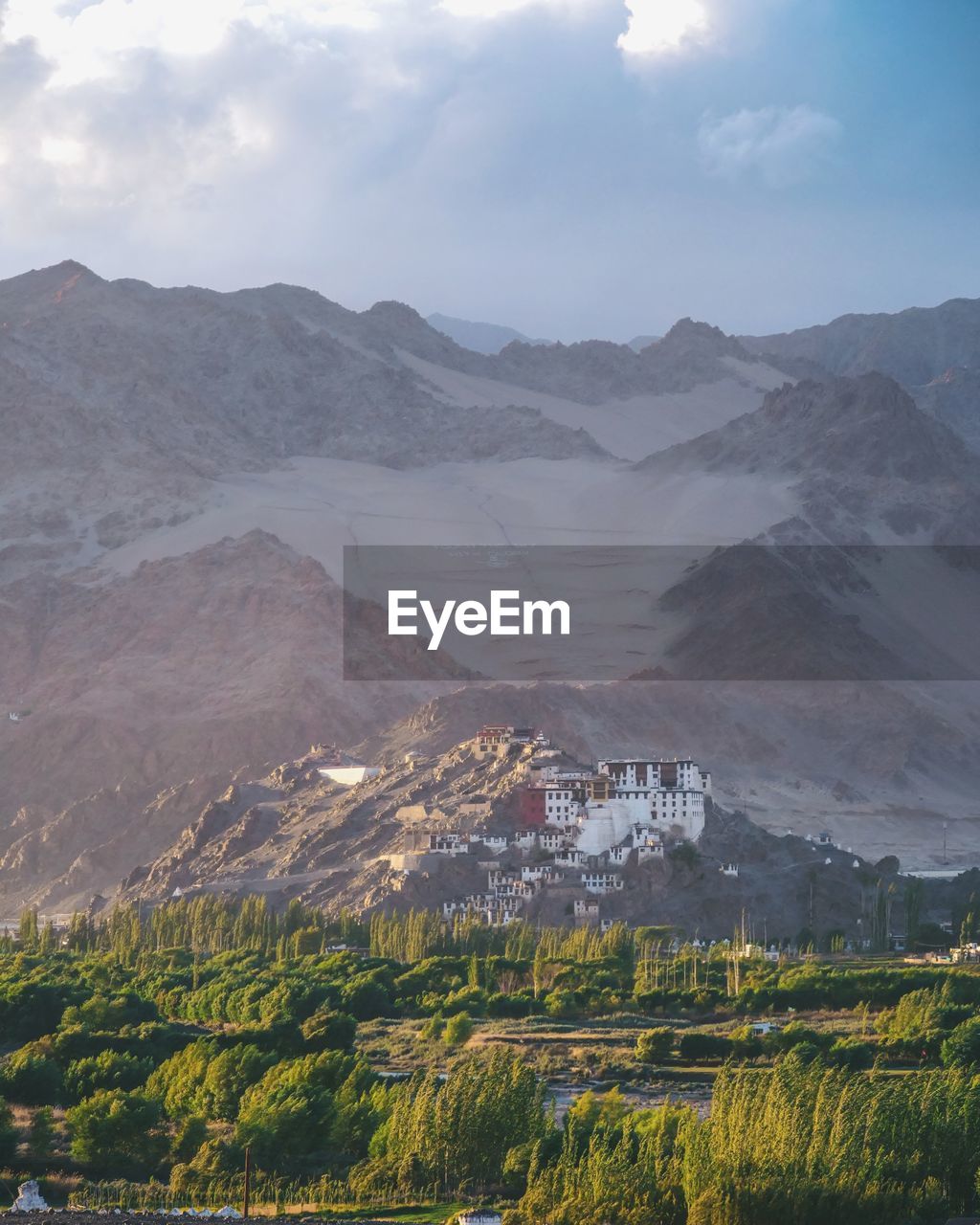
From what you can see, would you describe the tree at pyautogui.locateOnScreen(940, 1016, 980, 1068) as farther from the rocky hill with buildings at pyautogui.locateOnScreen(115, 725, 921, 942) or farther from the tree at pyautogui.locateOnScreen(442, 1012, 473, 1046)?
the rocky hill with buildings at pyautogui.locateOnScreen(115, 725, 921, 942)

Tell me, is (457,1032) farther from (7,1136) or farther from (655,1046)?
(7,1136)

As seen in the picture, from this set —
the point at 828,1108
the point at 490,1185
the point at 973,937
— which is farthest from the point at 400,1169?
the point at 973,937

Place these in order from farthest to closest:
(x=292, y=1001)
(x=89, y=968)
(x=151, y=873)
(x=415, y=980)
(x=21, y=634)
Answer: (x=21, y=634)
(x=151, y=873)
(x=89, y=968)
(x=415, y=980)
(x=292, y=1001)

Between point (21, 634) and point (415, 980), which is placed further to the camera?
point (21, 634)

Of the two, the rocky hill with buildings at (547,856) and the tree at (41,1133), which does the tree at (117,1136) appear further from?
the rocky hill with buildings at (547,856)

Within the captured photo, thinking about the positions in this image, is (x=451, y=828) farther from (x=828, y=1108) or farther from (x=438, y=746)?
(x=828, y=1108)

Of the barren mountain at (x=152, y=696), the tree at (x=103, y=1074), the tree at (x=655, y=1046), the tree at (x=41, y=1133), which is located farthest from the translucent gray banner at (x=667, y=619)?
the tree at (x=41, y=1133)
